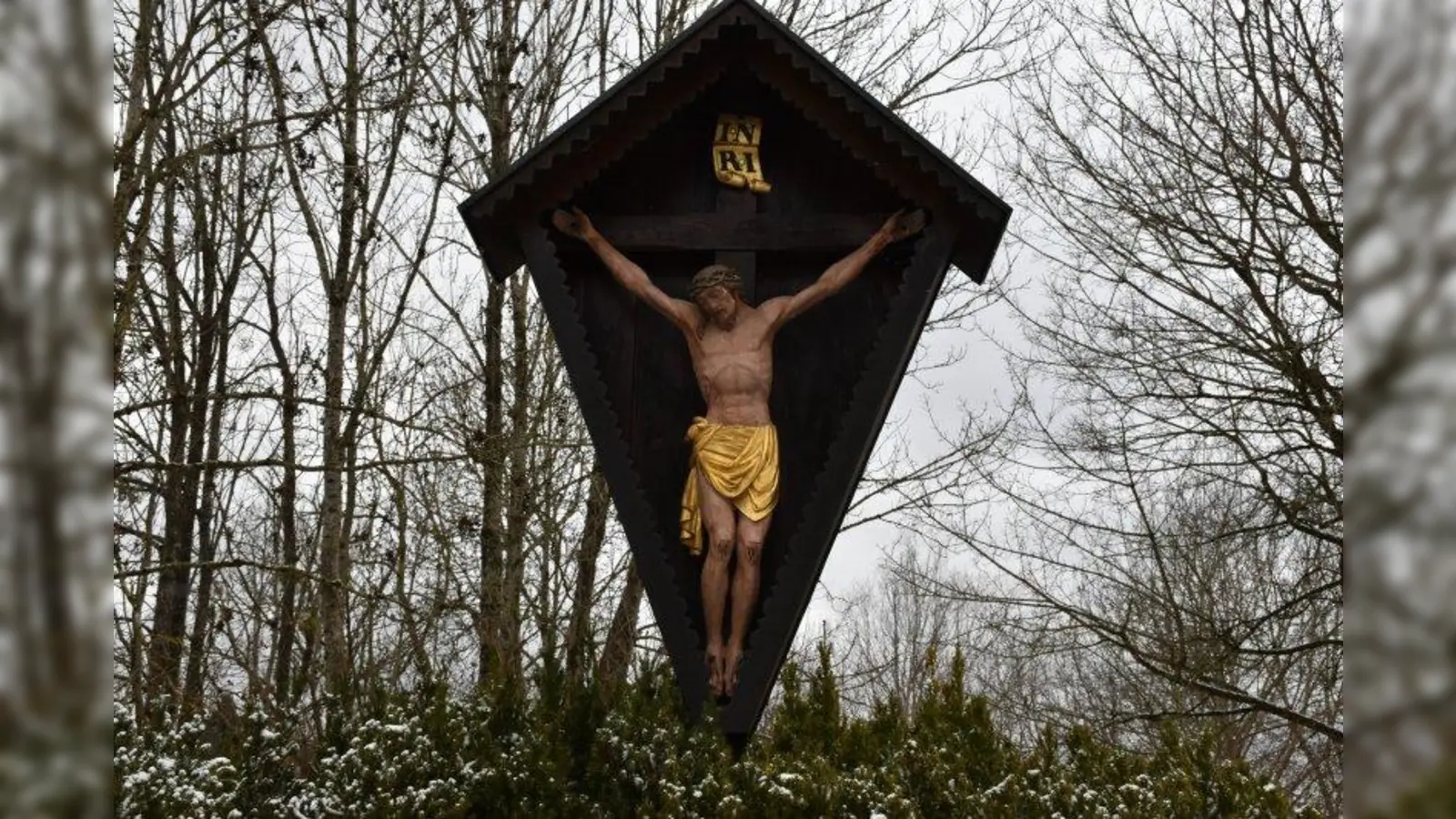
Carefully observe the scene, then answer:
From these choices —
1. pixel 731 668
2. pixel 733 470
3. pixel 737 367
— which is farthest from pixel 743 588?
pixel 737 367

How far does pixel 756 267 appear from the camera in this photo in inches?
203

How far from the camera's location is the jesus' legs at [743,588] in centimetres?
477

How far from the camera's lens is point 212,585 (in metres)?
17.8

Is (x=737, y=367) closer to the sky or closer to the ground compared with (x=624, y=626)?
closer to the ground

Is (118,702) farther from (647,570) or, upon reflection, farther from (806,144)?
(806,144)

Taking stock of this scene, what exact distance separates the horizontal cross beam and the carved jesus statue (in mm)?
93

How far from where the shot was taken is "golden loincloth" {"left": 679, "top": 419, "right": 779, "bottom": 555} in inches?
191

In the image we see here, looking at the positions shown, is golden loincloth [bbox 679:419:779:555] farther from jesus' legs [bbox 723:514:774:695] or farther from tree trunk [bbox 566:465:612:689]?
tree trunk [bbox 566:465:612:689]

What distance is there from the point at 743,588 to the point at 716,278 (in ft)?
3.28

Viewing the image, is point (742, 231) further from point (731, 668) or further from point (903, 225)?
point (731, 668)

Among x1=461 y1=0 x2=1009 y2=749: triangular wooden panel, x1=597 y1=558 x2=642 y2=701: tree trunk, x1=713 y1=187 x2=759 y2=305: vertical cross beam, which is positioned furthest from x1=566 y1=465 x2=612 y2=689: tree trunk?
x1=713 y1=187 x2=759 y2=305: vertical cross beam

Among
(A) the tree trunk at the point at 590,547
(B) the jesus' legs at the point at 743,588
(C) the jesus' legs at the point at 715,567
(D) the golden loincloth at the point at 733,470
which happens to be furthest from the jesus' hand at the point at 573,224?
(A) the tree trunk at the point at 590,547

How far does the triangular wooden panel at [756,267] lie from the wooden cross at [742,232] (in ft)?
0.05

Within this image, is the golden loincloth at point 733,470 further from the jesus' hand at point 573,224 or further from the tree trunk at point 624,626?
the tree trunk at point 624,626
